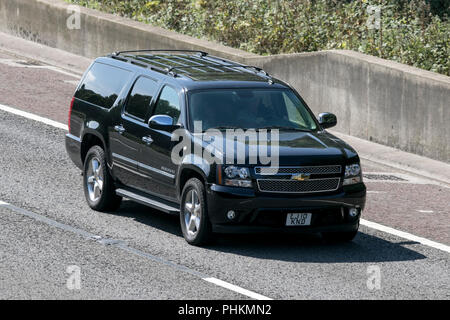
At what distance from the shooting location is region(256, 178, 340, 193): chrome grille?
12.3 metres

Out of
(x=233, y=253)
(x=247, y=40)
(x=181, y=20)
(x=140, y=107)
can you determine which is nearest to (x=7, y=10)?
(x=181, y=20)

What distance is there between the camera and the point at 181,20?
80.9 feet

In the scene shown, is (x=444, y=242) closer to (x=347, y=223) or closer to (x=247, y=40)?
(x=347, y=223)

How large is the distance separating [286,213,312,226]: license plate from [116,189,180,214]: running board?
137 centimetres

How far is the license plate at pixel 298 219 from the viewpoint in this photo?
12.4 m

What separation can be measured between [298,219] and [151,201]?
202 centimetres

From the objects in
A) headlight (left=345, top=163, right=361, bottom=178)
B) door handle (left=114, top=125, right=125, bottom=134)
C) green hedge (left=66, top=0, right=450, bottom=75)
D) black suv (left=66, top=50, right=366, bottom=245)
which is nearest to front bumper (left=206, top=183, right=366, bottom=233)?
black suv (left=66, top=50, right=366, bottom=245)

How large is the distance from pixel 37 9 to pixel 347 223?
1437 cm

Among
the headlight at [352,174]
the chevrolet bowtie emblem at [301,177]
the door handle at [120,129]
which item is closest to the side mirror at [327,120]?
the headlight at [352,174]

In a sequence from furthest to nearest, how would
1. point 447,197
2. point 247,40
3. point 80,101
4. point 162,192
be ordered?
point 247,40
point 447,197
point 80,101
point 162,192

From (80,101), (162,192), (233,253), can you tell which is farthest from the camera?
(80,101)

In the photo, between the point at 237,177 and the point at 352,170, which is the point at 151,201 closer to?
the point at 237,177

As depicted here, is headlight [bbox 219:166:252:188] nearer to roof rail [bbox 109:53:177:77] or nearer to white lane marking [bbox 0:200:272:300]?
white lane marking [bbox 0:200:272:300]

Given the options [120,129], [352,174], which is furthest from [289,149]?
[120,129]
